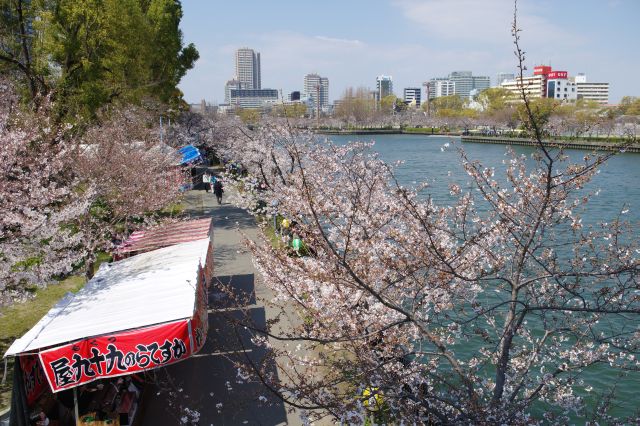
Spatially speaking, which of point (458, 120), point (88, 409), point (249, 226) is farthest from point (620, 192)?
point (458, 120)

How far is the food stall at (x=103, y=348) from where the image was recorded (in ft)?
24.1

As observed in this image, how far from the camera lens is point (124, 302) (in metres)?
8.80

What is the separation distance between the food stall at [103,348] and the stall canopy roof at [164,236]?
3751mm

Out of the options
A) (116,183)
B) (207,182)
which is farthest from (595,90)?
(116,183)

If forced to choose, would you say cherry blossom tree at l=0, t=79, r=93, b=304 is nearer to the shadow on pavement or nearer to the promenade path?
the promenade path

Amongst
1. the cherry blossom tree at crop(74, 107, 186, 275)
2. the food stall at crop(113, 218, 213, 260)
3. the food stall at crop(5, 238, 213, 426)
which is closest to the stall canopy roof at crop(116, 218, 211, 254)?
the food stall at crop(113, 218, 213, 260)

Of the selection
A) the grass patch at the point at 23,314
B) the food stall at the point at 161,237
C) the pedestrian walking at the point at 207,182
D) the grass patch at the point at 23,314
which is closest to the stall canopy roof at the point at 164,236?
the food stall at the point at 161,237

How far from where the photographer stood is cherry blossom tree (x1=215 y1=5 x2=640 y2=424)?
16.7 ft

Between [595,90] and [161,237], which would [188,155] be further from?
[595,90]

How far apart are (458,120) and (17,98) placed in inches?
4434

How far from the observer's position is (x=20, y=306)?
1402 cm

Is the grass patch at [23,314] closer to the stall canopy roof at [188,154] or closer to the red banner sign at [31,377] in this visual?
the red banner sign at [31,377]

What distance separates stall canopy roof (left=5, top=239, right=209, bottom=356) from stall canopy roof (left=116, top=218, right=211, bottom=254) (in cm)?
166

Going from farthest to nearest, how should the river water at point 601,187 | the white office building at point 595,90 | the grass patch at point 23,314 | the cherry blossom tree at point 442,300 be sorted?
the white office building at point 595,90 → the river water at point 601,187 → the grass patch at point 23,314 → the cherry blossom tree at point 442,300
